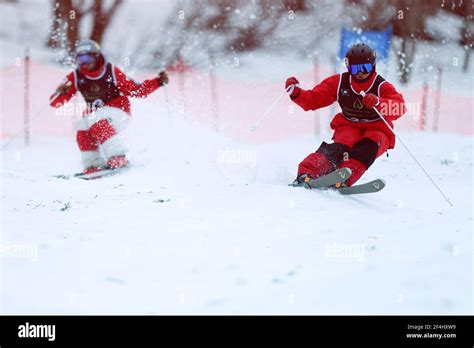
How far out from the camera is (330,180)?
4.97 metres

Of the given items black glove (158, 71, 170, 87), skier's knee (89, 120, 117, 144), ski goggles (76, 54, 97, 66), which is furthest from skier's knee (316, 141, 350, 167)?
ski goggles (76, 54, 97, 66)

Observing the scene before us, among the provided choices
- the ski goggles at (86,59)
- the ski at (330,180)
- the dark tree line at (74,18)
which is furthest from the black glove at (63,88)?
the dark tree line at (74,18)

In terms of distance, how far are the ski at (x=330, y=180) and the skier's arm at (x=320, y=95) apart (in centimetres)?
84

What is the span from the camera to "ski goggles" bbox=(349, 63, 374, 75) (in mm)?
5102

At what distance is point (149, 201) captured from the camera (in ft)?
14.8

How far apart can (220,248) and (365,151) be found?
240 cm

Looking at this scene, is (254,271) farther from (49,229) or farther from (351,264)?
(49,229)

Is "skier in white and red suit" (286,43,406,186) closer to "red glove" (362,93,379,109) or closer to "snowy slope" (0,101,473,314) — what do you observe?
"red glove" (362,93,379,109)

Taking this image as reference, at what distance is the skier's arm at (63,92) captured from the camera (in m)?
6.89

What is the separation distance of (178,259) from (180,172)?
299cm

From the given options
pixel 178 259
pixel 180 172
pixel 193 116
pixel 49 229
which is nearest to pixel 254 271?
pixel 178 259

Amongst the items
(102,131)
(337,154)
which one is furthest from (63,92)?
(337,154)

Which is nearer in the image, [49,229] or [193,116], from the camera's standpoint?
[49,229]

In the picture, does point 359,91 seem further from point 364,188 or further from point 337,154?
point 364,188
